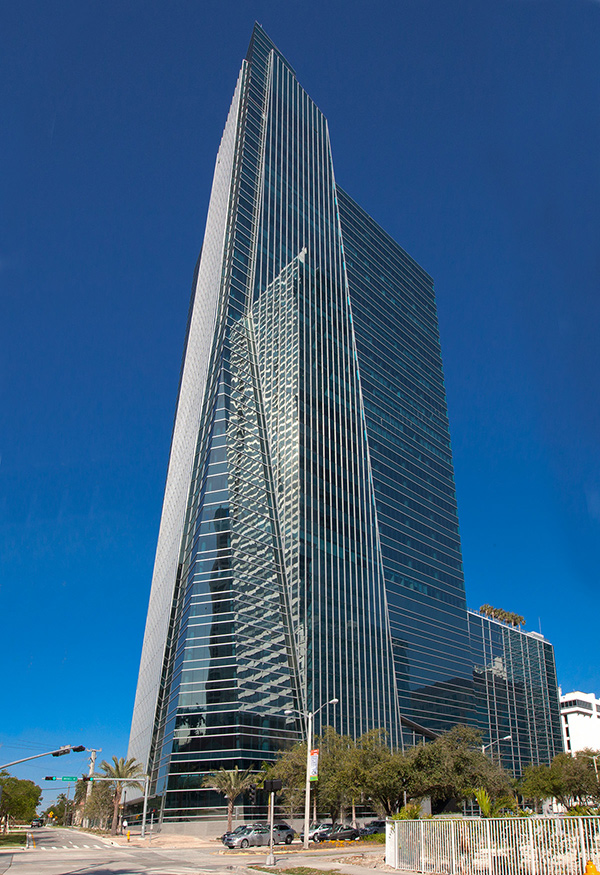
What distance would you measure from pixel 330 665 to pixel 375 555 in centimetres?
2068

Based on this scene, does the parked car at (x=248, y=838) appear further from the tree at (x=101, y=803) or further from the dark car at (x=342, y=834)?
the tree at (x=101, y=803)

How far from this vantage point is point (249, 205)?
103 meters

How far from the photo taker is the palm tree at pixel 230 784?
6319cm

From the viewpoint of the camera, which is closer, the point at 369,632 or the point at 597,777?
the point at 597,777

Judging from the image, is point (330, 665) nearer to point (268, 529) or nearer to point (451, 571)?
point (268, 529)

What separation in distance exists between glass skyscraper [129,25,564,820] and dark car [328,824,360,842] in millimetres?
19019

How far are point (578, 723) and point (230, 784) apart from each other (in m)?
159

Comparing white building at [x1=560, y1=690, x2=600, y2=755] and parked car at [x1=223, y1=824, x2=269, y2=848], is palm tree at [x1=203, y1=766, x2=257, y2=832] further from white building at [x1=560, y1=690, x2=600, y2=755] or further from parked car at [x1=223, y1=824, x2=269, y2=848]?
white building at [x1=560, y1=690, x2=600, y2=755]

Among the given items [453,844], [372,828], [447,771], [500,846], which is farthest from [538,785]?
[500,846]

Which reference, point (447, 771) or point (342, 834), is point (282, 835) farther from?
point (447, 771)

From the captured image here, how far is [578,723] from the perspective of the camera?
188m

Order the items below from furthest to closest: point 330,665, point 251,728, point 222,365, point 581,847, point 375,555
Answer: point 375,555 → point 222,365 → point 330,665 → point 251,728 → point 581,847

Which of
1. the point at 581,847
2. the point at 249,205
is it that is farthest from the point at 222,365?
the point at 581,847

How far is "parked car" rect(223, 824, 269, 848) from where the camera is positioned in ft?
158
